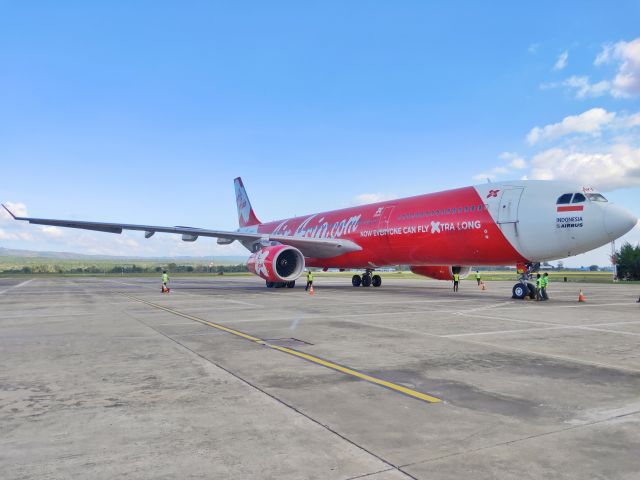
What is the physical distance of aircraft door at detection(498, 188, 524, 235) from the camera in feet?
53.5

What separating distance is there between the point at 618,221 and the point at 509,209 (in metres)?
3.27

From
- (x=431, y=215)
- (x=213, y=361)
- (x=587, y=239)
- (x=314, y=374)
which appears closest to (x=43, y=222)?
(x=431, y=215)

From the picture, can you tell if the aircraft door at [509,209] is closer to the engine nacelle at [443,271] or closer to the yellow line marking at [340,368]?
the engine nacelle at [443,271]

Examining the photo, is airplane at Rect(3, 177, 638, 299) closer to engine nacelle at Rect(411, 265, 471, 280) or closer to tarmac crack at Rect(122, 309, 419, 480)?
engine nacelle at Rect(411, 265, 471, 280)

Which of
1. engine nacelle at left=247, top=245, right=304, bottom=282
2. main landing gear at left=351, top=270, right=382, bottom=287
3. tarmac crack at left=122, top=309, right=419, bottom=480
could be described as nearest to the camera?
tarmac crack at left=122, top=309, right=419, bottom=480

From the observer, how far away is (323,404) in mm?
4438

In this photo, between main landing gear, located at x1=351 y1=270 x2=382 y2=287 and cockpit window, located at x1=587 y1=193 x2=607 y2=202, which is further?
main landing gear, located at x1=351 y1=270 x2=382 y2=287

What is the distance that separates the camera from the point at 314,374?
5672 mm

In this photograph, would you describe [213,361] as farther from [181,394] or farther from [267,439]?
[267,439]

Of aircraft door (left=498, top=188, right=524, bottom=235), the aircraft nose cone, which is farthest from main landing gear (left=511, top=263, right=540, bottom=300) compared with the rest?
the aircraft nose cone

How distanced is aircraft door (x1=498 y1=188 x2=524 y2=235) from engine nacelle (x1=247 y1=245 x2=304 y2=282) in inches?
388

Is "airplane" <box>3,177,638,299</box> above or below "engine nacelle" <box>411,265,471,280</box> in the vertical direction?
above

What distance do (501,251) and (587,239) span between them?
2.81 metres

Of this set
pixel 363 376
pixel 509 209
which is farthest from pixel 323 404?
pixel 509 209
